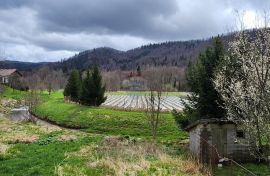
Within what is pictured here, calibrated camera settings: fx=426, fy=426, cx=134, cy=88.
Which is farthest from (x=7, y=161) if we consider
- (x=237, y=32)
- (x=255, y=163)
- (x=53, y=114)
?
(x=53, y=114)

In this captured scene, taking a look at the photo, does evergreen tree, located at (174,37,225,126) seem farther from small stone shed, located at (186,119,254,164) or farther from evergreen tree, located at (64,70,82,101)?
evergreen tree, located at (64,70,82,101)

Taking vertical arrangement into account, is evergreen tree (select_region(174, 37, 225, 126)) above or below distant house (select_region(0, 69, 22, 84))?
below

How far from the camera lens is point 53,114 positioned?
61.6 meters

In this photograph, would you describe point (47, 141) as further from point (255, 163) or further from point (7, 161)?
point (255, 163)

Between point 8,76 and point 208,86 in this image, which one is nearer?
point 208,86

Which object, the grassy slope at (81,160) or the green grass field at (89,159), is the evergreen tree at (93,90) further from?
the grassy slope at (81,160)

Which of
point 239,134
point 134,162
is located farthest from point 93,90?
point 134,162

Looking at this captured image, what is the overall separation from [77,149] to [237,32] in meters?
12.4

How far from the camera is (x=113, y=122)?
166ft

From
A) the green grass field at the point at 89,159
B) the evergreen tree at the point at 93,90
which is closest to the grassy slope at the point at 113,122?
the evergreen tree at the point at 93,90

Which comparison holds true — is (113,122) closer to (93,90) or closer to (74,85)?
(93,90)

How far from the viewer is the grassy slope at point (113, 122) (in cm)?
4484

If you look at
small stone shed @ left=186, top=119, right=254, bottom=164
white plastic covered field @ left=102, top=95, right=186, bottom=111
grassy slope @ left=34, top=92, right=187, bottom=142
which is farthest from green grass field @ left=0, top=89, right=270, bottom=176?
white plastic covered field @ left=102, top=95, right=186, bottom=111

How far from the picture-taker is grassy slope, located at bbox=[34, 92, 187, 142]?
44.8m
